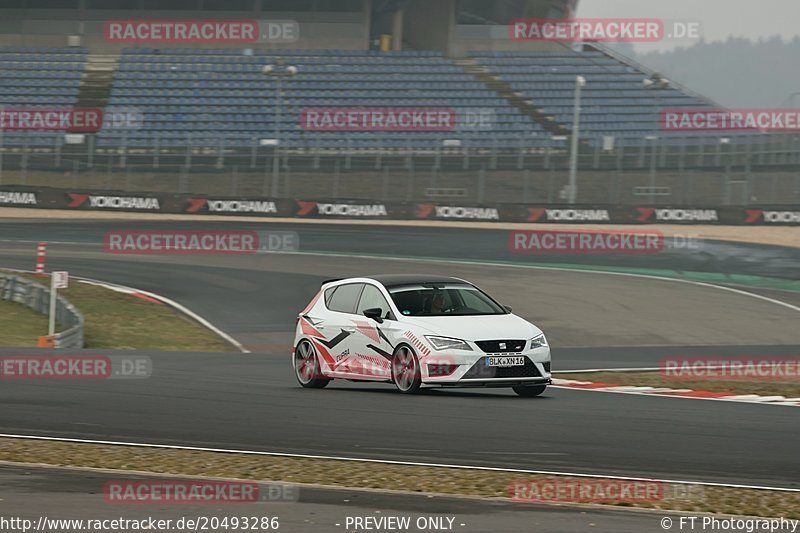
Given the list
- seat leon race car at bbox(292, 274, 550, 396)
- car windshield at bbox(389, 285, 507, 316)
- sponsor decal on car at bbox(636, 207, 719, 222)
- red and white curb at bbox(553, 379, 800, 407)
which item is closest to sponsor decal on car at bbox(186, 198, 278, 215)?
sponsor decal on car at bbox(636, 207, 719, 222)

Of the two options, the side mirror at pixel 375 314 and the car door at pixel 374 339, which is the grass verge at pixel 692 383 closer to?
the car door at pixel 374 339

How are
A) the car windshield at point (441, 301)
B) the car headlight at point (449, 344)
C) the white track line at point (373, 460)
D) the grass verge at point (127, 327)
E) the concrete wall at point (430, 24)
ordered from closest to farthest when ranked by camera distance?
the white track line at point (373, 460)
the car headlight at point (449, 344)
the car windshield at point (441, 301)
the grass verge at point (127, 327)
the concrete wall at point (430, 24)

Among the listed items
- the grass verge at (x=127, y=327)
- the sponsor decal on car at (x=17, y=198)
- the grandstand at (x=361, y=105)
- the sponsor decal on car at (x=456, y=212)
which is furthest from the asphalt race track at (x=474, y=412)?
the grandstand at (x=361, y=105)

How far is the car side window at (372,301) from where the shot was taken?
13953 millimetres

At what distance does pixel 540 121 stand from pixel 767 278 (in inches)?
956

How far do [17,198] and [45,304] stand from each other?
22540mm

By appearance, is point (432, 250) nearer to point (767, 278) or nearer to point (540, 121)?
point (767, 278)

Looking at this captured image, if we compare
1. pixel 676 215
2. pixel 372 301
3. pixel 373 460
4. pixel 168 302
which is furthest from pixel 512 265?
pixel 373 460

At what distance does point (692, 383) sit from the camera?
16703 millimetres

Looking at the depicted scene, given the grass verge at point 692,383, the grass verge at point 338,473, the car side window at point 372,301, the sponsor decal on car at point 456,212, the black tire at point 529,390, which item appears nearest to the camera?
Answer: the grass verge at point 338,473

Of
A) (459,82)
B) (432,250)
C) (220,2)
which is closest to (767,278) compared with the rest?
(432,250)

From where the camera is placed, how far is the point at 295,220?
46.3 metres

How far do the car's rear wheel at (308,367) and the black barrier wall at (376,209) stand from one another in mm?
31725

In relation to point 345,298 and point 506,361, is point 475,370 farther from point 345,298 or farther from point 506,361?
point 345,298
